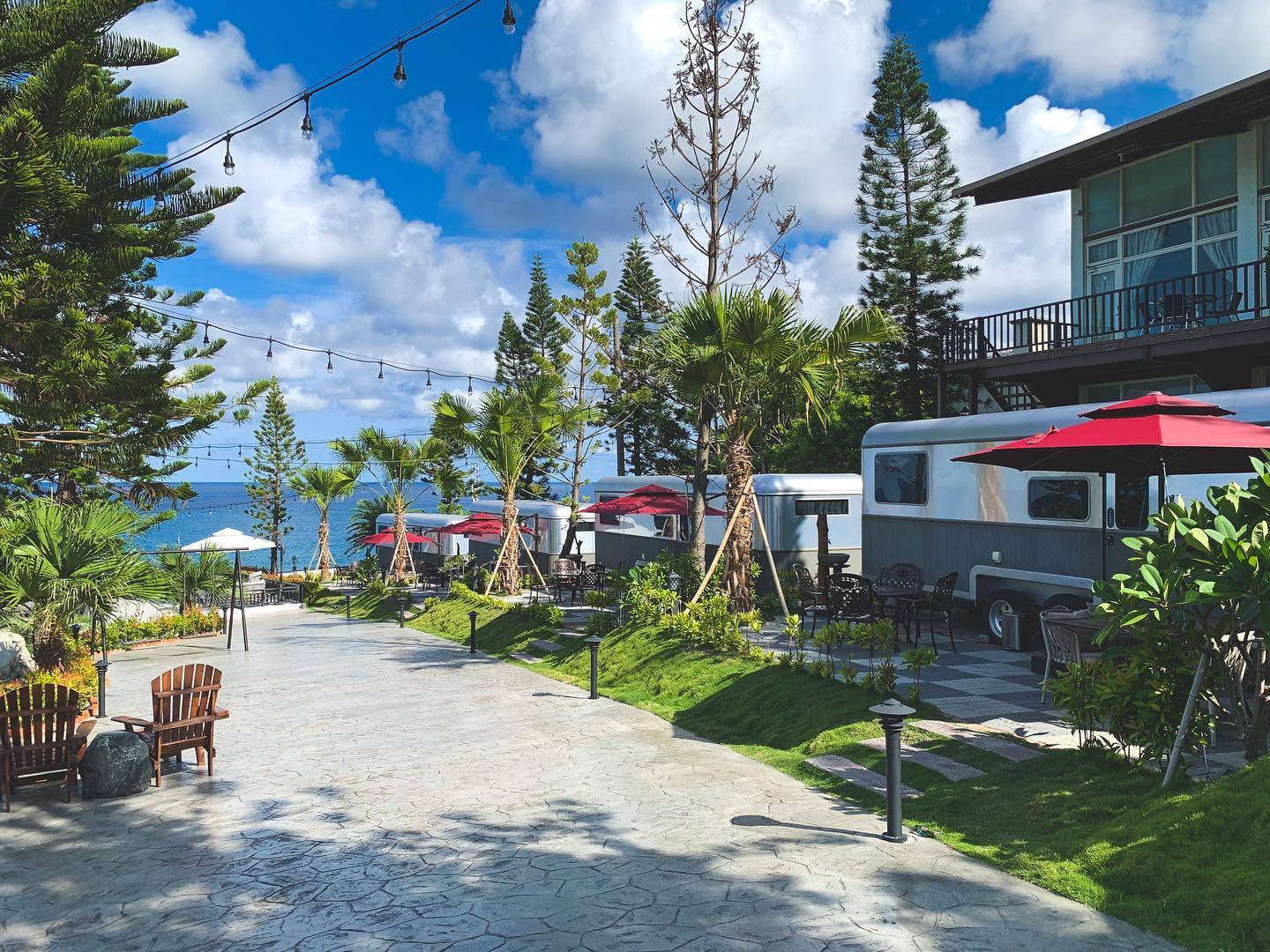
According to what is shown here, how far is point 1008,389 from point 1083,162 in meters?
5.13

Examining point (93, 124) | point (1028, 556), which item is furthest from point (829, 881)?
point (93, 124)

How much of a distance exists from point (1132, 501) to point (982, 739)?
4685 millimetres

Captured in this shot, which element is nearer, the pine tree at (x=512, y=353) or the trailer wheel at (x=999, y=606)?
the trailer wheel at (x=999, y=606)

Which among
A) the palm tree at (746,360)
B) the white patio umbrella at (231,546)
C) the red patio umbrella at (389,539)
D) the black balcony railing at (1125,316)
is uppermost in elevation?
the black balcony railing at (1125,316)

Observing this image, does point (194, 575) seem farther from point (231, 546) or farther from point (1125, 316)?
point (1125, 316)

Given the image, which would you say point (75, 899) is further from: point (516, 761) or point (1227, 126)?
point (1227, 126)

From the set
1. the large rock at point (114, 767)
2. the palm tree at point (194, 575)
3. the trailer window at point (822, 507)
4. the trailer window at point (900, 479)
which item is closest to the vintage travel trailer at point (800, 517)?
the trailer window at point (822, 507)

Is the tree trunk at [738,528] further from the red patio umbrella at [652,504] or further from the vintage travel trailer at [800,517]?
the red patio umbrella at [652,504]

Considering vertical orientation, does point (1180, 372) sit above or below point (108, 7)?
below

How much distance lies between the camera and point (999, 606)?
494 inches

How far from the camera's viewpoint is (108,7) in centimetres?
758

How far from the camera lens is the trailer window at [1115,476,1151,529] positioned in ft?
35.1

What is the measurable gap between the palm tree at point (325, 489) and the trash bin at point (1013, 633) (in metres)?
25.0

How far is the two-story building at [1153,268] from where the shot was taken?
1580 centimetres
